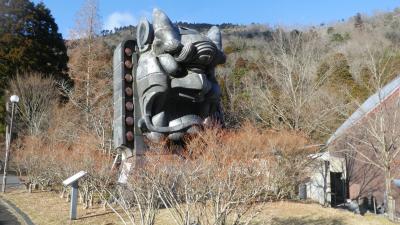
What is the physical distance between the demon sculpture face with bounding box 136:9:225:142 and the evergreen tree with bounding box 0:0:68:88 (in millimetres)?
19916

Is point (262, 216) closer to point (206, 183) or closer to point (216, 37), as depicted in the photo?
point (206, 183)

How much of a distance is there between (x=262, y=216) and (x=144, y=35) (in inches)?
273

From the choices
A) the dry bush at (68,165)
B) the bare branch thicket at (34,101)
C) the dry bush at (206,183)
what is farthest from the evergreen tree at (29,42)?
the dry bush at (206,183)

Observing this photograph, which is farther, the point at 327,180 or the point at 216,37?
the point at 327,180

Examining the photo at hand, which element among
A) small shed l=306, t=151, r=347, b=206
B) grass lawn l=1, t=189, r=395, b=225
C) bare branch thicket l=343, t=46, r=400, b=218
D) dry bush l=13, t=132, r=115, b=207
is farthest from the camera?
small shed l=306, t=151, r=347, b=206

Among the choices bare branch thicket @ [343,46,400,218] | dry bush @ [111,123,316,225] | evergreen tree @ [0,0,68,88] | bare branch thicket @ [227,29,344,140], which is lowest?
dry bush @ [111,123,316,225]

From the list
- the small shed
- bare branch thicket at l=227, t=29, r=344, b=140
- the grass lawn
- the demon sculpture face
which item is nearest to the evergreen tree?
bare branch thicket at l=227, t=29, r=344, b=140

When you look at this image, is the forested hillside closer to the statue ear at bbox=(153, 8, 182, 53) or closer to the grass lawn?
the grass lawn

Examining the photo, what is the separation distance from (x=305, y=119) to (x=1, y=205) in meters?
15.4

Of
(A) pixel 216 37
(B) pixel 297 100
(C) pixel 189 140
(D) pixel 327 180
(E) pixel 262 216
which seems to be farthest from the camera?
(B) pixel 297 100

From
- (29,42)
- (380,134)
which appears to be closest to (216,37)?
(380,134)

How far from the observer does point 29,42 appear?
31.7 meters

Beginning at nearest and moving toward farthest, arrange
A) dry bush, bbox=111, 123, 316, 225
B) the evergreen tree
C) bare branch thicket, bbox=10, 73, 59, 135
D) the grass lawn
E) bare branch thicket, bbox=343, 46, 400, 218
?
dry bush, bbox=111, 123, 316, 225, the grass lawn, bare branch thicket, bbox=343, 46, 400, 218, bare branch thicket, bbox=10, 73, 59, 135, the evergreen tree

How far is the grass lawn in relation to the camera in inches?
425
